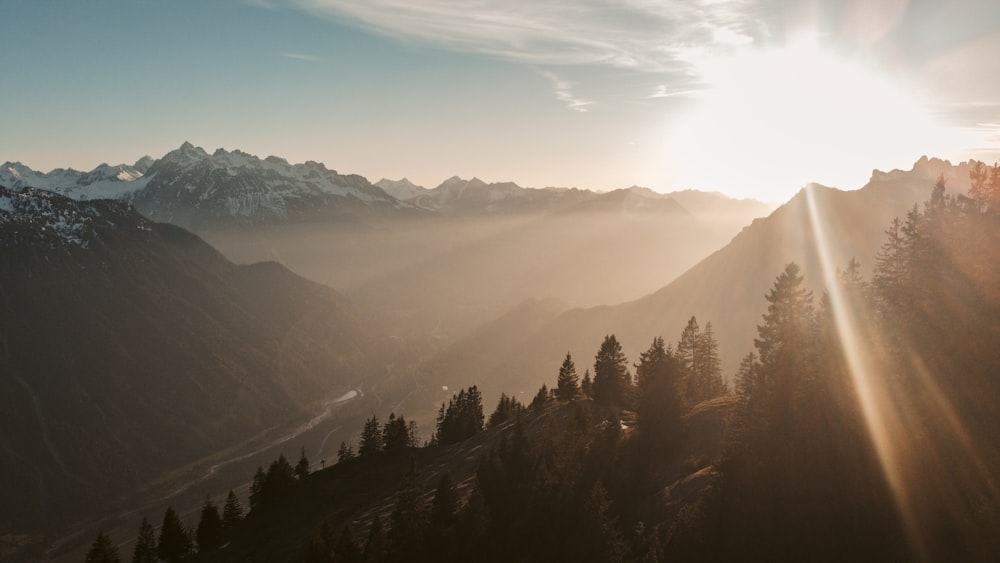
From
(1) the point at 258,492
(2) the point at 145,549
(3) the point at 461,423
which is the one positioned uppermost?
(1) the point at 258,492

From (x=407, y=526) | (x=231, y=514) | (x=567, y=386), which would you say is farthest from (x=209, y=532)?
(x=567, y=386)

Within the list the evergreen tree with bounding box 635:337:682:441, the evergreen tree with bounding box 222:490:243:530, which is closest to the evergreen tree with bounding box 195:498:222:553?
the evergreen tree with bounding box 222:490:243:530

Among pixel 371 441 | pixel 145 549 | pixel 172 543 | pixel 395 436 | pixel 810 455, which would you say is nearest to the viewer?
pixel 810 455

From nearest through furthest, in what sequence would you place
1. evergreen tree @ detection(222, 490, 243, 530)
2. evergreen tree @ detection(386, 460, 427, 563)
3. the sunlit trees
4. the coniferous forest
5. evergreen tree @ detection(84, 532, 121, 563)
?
the coniferous forest, evergreen tree @ detection(386, 460, 427, 563), evergreen tree @ detection(84, 532, 121, 563), evergreen tree @ detection(222, 490, 243, 530), the sunlit trees

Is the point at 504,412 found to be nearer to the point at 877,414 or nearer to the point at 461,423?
the point at 461,423

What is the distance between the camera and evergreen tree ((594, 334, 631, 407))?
9319 centimetres

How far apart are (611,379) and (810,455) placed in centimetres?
5500

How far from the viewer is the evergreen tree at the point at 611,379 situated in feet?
306

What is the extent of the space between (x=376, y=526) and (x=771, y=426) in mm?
38386

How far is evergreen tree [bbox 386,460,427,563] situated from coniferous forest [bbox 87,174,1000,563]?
0.22 metres

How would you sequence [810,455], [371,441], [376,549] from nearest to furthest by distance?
[810,455] → [376,549] → [371,441]

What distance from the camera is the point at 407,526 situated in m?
56.3

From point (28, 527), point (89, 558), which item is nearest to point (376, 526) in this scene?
point (89, 558)

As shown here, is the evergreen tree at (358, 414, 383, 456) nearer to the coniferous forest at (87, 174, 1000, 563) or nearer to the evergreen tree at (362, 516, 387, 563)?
the coniferous forest at (87, 174, 1000, 563)
